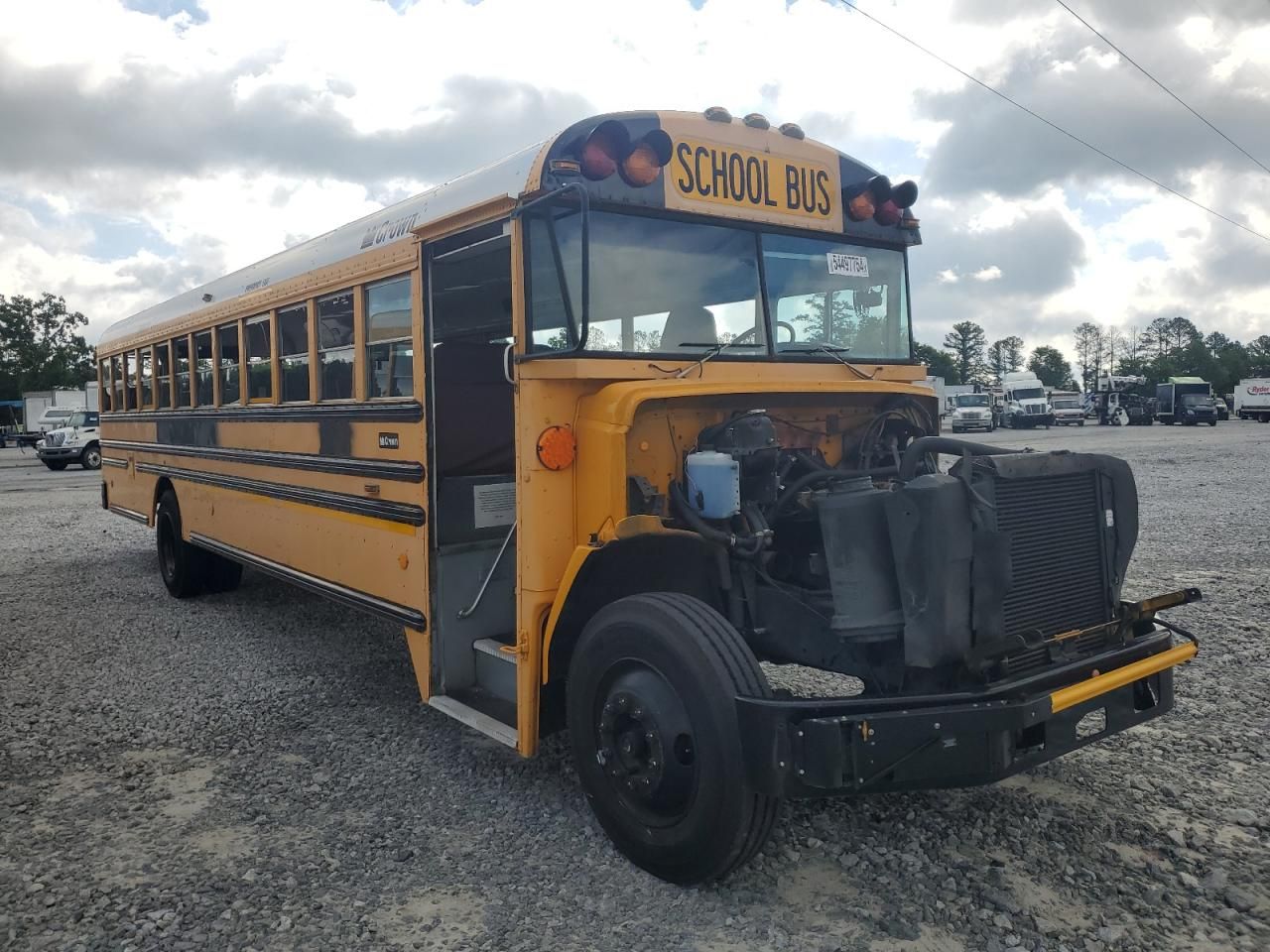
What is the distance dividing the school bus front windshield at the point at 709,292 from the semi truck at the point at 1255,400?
50890mm

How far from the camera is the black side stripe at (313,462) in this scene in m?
4.20

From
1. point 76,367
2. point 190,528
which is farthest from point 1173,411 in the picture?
point 76,367

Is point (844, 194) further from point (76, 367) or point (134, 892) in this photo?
point (76, 367)

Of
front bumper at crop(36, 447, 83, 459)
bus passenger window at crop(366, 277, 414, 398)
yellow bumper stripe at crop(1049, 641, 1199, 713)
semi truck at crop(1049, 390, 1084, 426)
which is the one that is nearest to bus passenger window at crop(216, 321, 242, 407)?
bus passenger window at crop(366, 277, 414, 398)

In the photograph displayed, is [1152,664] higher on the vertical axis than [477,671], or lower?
higher

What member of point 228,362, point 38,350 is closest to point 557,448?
point 228,362

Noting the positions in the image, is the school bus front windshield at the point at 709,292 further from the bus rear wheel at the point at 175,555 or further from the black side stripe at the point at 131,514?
the black side stripe at the point at 131,514

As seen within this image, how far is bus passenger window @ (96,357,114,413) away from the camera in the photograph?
8.91 metres

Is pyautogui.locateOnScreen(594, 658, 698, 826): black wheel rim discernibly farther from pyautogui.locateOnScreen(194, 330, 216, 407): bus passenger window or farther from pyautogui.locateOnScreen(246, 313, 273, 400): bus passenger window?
pyautogui.locateOnScreen(194, 330, 216, 407): bus passenger window

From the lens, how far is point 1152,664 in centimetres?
302

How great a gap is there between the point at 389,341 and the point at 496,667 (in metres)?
1.50

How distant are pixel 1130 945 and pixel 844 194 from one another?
9.49 feet

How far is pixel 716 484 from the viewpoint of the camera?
3164 mm

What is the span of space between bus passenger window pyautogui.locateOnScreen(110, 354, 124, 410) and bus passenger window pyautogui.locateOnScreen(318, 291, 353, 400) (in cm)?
459
